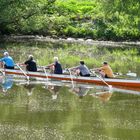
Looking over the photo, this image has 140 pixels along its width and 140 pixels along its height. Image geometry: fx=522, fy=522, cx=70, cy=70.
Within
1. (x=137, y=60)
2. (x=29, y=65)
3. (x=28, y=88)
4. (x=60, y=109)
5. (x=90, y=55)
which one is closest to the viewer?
(x=60, y=109)

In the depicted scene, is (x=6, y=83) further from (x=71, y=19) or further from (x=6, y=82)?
(x=71, y=19)

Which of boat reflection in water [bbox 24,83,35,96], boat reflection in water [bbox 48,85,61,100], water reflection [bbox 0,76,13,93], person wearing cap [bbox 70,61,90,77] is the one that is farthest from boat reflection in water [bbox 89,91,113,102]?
water reflection [bbox 0,76,13,93]

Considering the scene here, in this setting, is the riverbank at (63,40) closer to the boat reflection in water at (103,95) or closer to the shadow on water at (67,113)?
the shadow on water at (67,113)

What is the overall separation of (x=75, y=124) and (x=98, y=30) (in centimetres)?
4826

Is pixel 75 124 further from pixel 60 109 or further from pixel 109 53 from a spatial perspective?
pixel 109 53

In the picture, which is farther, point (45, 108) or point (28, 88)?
point (28, 88)

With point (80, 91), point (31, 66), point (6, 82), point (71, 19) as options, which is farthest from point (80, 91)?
point (71, 19)

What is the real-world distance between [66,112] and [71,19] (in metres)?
51.5

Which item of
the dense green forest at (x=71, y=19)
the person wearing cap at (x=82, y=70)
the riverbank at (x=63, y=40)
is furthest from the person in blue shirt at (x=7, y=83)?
the riverbank at (x=63, y=40)

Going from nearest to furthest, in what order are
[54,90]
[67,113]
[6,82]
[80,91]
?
[67,113], [54,90], [80,91], [6,82]

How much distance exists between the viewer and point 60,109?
23641mm

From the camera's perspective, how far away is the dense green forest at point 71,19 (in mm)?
56625

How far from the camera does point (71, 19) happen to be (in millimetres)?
73875

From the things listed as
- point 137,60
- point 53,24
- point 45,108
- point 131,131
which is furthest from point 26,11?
point 131,131
